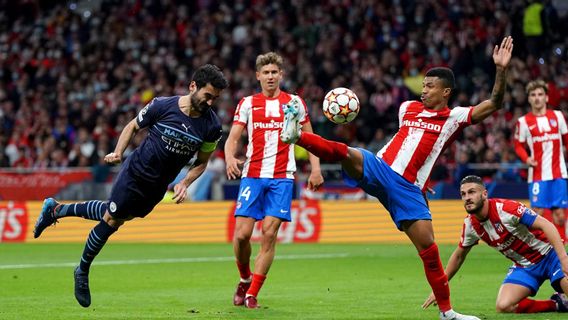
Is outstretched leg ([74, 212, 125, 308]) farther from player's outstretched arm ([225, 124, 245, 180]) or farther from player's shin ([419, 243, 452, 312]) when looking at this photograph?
player's shin ([419, 243, 452, 312])

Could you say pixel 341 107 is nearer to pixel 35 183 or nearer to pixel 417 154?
pixel 417 154

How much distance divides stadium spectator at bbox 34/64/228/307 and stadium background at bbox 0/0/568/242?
10.8 metres

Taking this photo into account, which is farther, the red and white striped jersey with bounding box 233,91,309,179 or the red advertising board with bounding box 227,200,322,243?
the red advertising board with bounding box 227,200,322,243

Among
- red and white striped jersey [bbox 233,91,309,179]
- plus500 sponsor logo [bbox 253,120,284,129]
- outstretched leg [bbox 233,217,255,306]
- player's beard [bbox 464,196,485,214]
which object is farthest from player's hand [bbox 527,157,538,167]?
outstretched leg [bbox 233,217,255,306]

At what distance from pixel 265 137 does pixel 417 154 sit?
259 cm

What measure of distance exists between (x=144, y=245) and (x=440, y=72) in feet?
42.7

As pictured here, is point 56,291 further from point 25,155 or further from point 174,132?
point 25,155

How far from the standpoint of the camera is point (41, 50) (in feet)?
109

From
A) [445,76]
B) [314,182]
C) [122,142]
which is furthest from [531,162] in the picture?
[122,142]

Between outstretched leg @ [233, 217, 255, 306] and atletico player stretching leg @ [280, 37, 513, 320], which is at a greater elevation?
atletico player stretching leg @ [280, 37, 513, 320]

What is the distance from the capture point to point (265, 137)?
11.0 m

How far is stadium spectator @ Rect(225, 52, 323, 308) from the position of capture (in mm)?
10547

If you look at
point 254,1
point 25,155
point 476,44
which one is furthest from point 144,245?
point 254,1

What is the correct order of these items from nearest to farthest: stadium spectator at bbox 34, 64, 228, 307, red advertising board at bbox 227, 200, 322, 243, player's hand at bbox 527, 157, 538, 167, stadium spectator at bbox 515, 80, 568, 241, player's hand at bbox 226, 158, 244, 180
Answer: stadium spectator at bbox 34, 64, 228, 307 → player's hand at bbox 226, 158, 244, 180 → player's hand at bbox 527, 157, 538, 167 → stadium spectator at bbox 515, 80, 568, 241 → red advertising board at bbox 227, 200, 322, 243
